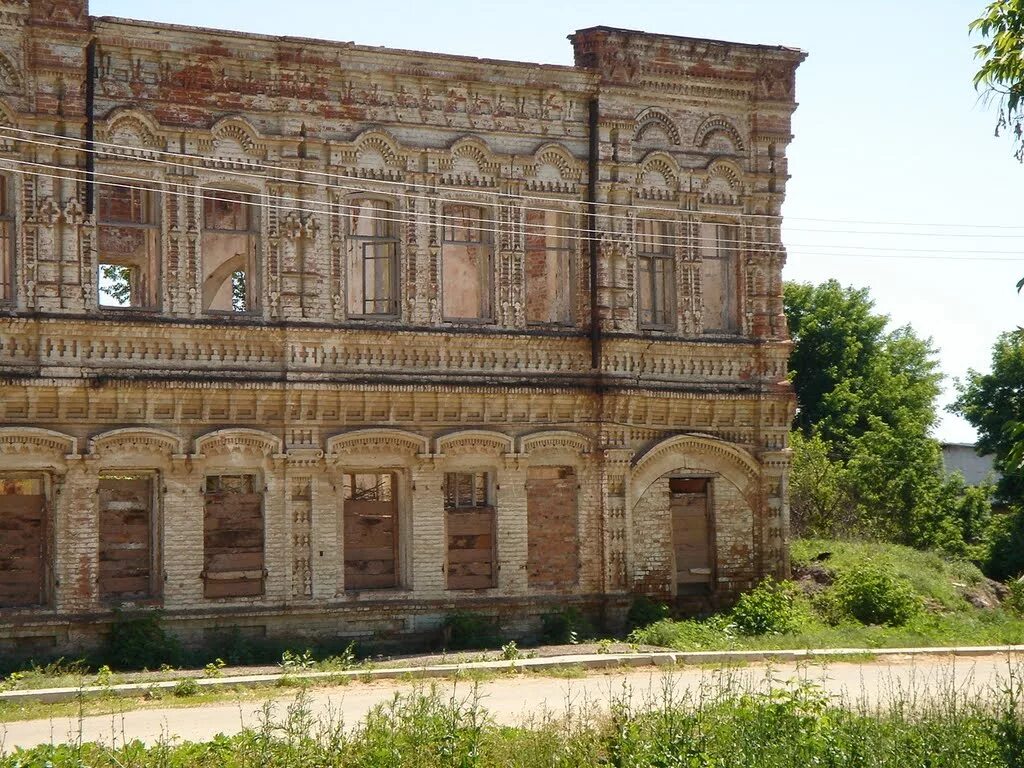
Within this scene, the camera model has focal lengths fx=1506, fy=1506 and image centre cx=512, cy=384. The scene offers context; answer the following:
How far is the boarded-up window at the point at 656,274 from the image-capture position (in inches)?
942

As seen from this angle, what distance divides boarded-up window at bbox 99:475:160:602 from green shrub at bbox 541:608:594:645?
5.76m

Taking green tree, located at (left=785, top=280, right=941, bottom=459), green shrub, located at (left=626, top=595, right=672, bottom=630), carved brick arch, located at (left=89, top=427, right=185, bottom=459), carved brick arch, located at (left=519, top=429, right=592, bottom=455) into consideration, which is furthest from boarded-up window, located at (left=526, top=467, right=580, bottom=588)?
green tree, located at (left=785, top=280, right=941, bottom=459)

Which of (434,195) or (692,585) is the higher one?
(434,195)

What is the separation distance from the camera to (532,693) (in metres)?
17.3

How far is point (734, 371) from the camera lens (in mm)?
24266

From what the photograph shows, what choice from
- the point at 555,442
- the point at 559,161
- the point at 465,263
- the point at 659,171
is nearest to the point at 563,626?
the point at 555,442

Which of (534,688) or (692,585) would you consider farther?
(692,585)

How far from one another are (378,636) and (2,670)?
5.19 metres

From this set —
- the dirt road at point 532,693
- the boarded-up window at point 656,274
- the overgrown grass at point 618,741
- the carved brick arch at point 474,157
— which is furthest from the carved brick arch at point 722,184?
the overgrown grass at point 618,741

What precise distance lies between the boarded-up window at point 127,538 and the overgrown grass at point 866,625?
6846 mm

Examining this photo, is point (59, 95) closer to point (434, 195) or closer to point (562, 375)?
point (434, 195)

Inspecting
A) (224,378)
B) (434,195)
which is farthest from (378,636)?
(434,195)

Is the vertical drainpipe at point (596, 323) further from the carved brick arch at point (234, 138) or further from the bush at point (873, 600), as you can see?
the carved brick arch at point (234, 138)

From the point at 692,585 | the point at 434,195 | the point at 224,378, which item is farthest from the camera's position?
the point at 692,585
